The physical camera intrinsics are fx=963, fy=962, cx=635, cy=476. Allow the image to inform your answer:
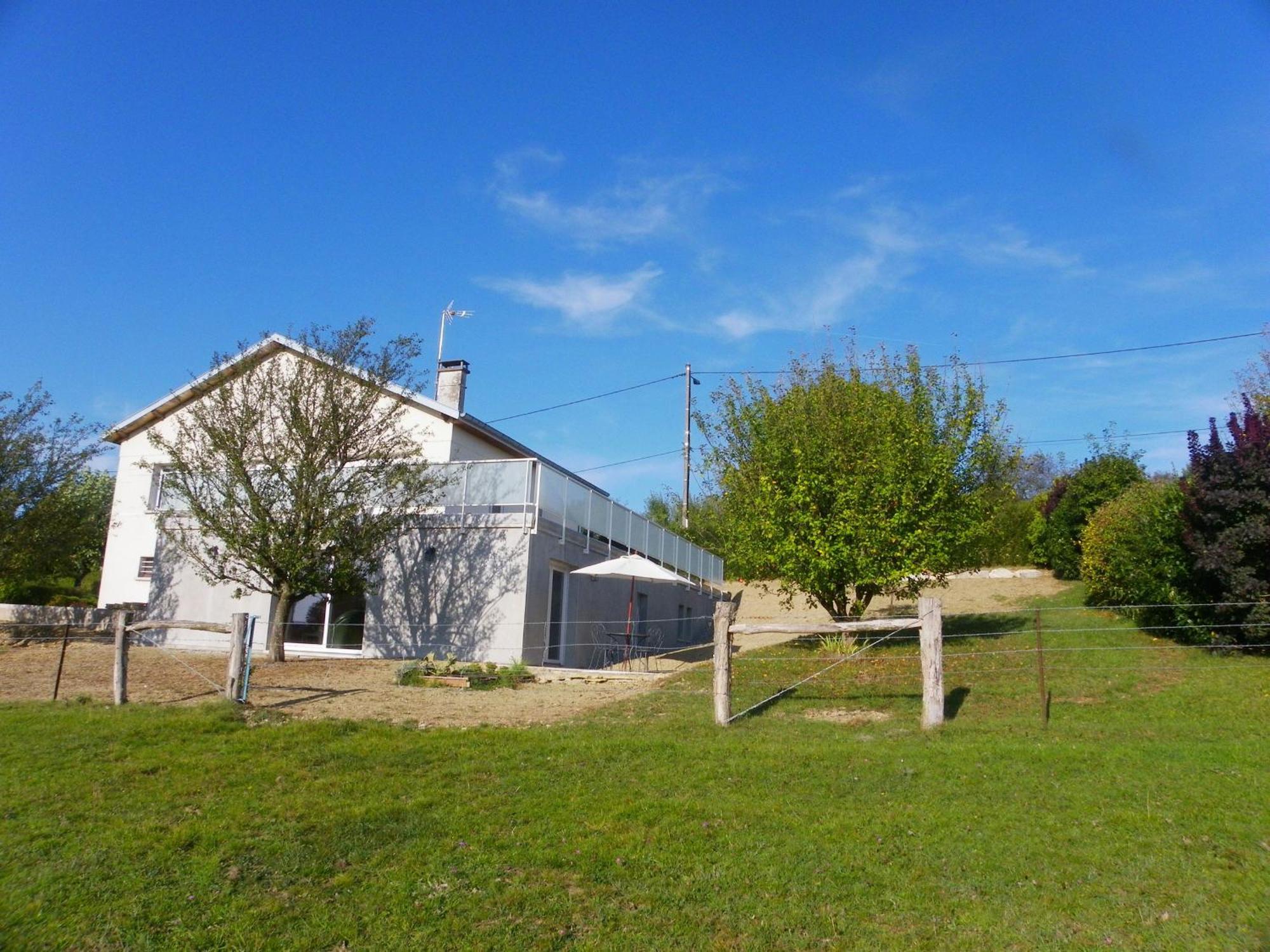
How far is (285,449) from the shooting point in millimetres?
16969

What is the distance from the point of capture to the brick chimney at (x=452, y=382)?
24344 mm

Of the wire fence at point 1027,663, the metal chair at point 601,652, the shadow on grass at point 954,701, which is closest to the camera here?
the shadow on grass at point 954,701

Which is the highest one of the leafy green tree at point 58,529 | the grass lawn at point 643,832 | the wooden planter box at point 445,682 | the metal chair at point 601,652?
the leafy green tree at point 58,529

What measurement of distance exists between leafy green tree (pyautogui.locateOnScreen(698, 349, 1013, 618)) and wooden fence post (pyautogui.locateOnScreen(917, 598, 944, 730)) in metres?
6.01

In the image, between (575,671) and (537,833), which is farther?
(575,671)

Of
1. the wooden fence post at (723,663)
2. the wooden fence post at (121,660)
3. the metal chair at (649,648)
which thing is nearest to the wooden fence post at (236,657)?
the wooden fence post at (121,660)

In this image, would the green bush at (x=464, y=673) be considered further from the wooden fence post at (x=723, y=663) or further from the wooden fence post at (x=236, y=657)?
the wooden fence post at (x=723, y=663)

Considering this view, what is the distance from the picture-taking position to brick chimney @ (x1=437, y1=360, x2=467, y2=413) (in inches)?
958

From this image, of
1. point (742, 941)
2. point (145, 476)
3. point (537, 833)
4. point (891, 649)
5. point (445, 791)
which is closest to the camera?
point (742, 941)

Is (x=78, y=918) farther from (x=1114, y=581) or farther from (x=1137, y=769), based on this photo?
(x=1114, y=581)

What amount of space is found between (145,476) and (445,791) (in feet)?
78.3

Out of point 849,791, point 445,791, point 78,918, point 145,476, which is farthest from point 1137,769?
point 145,476

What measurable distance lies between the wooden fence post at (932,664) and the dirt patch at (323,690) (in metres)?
4.31

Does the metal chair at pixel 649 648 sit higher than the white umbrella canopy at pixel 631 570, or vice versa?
the white umbrella canopy at pixel 631 570
